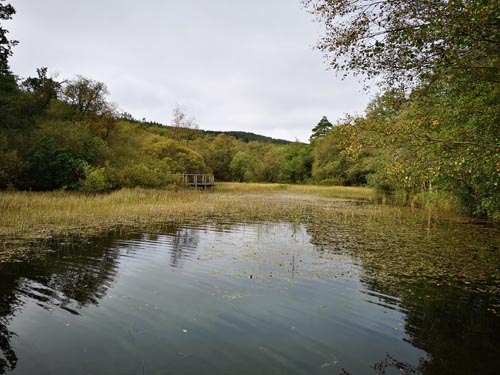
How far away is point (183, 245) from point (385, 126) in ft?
24.8

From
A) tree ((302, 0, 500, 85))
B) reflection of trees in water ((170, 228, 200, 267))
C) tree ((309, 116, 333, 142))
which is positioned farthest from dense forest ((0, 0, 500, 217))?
tree ((309, 116, 333, 142))

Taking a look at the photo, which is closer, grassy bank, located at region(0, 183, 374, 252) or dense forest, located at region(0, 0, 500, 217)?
dense forest, located at region(0, 0, 500, 217)

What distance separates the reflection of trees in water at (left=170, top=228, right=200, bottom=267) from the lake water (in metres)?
0.11

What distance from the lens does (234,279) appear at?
24.7ft

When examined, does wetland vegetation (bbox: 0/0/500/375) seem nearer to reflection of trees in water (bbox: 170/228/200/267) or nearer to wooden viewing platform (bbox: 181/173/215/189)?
reflection of trees in water (bbox: 170/228/200/267)

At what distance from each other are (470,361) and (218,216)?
14377mm

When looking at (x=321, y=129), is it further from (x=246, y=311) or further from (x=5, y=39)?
(x=246, y=311)

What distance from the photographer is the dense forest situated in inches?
292

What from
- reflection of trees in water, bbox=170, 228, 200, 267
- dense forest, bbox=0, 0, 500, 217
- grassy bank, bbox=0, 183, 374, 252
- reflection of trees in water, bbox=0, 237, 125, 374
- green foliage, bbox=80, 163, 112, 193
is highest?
dense forest, bbox=0, 0, 500, 217

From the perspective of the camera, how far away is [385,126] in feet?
34.4

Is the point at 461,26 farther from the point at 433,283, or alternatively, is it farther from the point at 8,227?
the point at 8,227

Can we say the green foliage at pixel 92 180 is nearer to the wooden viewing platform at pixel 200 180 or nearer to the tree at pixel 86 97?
the tree at pixel 86 97

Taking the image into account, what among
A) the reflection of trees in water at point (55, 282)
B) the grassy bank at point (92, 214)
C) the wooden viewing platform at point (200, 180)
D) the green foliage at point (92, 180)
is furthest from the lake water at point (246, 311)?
the wooden viewing platform at point (200, 180)

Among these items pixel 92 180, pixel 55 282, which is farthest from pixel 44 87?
pixel 55 282
